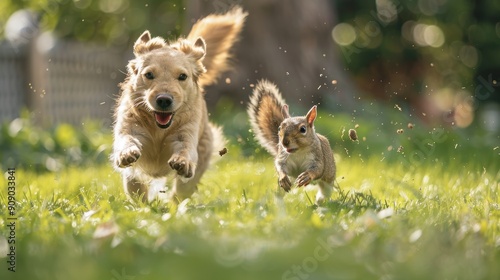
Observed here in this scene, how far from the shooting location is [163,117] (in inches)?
160

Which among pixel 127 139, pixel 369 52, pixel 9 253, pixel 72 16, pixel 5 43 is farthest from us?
pixel 369 52

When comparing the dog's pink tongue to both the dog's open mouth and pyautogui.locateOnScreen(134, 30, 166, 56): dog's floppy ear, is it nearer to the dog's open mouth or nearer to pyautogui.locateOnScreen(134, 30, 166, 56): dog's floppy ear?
the dog's open mouth

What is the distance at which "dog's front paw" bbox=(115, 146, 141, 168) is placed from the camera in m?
3.84

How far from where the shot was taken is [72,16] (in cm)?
1631

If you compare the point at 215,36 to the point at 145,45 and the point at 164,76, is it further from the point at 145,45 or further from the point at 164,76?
the point at 164,76

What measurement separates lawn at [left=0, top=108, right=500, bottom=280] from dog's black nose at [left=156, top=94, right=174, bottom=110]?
1.79ft

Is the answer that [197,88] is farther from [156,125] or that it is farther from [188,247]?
[188,247]

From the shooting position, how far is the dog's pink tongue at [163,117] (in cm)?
405

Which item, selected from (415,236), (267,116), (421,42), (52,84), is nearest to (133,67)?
(267,116)

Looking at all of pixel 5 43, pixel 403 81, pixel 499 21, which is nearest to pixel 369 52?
pixel 403 81

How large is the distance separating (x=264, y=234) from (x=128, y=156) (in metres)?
1.07

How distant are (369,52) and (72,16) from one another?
7511mm

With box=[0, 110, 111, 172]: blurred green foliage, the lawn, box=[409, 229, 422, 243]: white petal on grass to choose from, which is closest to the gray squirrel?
the lawn

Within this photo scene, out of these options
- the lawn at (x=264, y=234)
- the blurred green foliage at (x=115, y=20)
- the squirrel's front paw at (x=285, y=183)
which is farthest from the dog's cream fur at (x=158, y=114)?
the blurred green foliage at (x=115, y=20)
